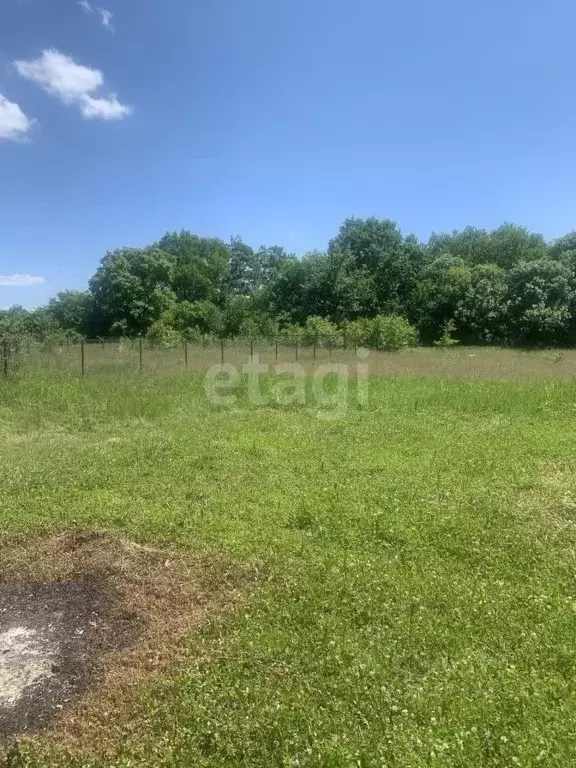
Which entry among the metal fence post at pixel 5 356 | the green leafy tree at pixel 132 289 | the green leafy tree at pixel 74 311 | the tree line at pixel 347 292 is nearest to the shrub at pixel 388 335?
the tree line at pixel 347 292

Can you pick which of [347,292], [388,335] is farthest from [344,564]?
[347,292]

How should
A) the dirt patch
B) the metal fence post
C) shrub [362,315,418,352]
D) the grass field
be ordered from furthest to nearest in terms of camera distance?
1. shrub [362,315,418,352]
2. the metal fence post
3. the dirt patch
4. the grass field

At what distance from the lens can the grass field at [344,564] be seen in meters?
2.23

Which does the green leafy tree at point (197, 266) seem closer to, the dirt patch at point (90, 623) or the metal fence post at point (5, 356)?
the metal fence post at point (5, 356)

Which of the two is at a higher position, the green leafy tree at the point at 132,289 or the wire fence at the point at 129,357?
the green leafy tree at the point at 132,289

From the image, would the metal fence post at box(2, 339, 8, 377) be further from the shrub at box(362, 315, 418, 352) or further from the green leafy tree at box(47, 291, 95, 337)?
the green leafy tree at box(47, 291, 95, 337)

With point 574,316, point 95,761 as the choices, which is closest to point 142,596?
point 95,761

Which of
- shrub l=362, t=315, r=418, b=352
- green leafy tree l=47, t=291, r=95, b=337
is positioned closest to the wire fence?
shrub l=362, t=315, r=418, b=352

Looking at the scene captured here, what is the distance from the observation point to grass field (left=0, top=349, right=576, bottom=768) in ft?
7.31

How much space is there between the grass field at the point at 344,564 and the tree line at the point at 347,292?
13.9 meters

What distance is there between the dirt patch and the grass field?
12 cm

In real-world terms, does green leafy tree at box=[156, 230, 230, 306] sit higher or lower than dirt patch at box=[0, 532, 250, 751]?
higher

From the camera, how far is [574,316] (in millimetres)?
24859

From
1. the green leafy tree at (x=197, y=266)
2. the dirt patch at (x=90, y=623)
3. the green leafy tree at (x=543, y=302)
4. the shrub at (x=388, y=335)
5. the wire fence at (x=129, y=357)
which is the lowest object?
the dirt patch at (x=90, y=623)
